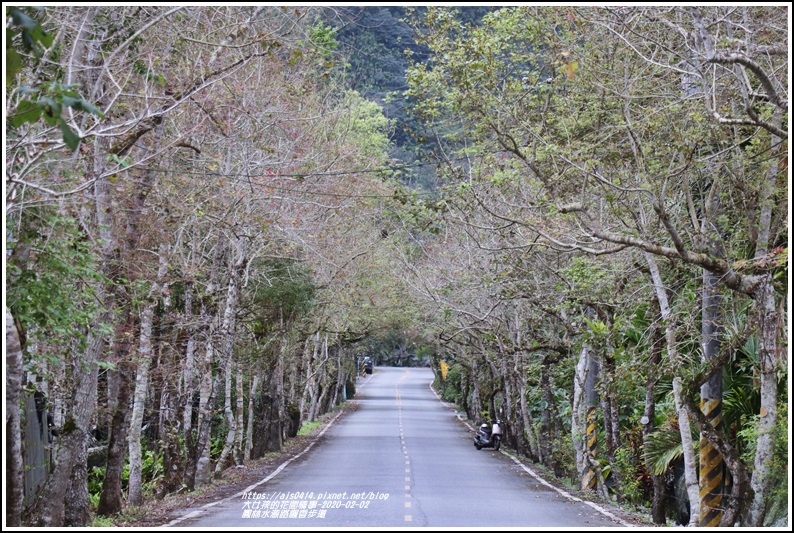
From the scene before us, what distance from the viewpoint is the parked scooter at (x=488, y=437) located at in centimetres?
3197

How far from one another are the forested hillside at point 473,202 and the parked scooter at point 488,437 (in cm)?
1043

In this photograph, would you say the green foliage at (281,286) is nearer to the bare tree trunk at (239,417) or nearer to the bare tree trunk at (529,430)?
the bare tree trunk at (239,417)

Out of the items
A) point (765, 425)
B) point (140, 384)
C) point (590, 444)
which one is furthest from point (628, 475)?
point (140, 384)

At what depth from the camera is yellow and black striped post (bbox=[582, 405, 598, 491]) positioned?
19844mm

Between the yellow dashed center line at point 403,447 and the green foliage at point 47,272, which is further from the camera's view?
the yellow dashed center line at point 403,447

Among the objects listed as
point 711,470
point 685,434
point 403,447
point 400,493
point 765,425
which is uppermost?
point 765,425

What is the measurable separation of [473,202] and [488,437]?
61.1 feet

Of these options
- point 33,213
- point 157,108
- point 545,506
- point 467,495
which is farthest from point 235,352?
point 33,213

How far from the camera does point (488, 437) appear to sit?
3228cm

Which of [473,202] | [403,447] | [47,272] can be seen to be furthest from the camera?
[403,447]

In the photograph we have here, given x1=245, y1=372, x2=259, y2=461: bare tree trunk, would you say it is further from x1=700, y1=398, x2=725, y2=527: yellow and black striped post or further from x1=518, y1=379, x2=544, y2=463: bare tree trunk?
x1=700, y1=398, x2=725, y2=527: yellow and black striped post

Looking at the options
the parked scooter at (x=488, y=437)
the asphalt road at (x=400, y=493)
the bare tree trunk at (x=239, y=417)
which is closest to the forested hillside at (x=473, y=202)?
the asphalt road at (x=400, y=493)

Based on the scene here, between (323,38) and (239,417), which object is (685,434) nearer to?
(323,38)

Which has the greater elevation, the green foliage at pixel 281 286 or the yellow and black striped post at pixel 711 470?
the green foliage at pixel 281 286
